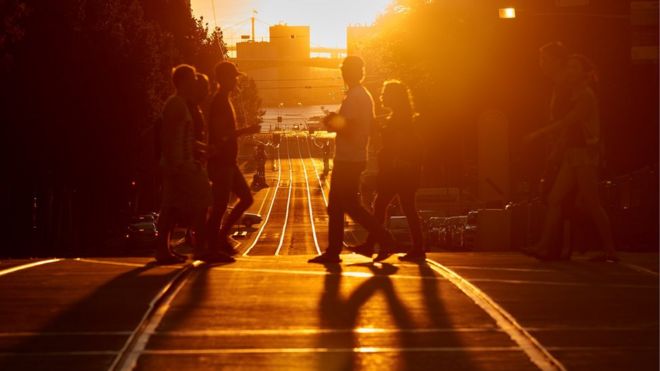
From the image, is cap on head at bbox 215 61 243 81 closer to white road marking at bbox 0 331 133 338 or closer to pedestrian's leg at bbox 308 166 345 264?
pedestrian's leg at bbox 308 166 345 264

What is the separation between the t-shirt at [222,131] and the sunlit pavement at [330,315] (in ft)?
3.49

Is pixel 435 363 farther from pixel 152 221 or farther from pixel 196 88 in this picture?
pixel 152 221

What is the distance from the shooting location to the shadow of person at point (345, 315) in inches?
364

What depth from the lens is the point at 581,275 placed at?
1246cm

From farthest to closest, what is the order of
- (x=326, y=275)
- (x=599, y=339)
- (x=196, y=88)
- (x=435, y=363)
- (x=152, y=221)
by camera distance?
(x=152, y=221), (x=196, y=88), (x=326, y=275), (x=599, y=339), (x=435, y=363)

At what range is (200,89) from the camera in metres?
13.6

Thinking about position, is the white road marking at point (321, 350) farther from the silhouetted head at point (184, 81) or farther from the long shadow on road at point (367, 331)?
the silhouetted head at point (184, 81)

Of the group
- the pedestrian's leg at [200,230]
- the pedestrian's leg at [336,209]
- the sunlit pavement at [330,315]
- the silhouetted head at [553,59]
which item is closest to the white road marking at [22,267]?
the sunlit pavement at [330,315]

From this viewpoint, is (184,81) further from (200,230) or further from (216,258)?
(216,258)

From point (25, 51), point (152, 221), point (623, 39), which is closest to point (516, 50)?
point (623, 39)

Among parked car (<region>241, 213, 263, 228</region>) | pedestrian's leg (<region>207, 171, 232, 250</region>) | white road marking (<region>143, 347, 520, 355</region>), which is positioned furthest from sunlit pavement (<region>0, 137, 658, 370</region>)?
parked car (<region>241, 213, 263, 228</region>)

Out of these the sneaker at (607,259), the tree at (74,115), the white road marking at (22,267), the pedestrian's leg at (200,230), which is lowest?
the sneaker at (607,259)

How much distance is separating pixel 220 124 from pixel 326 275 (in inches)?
89.8

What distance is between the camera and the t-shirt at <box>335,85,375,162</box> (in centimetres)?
1352
